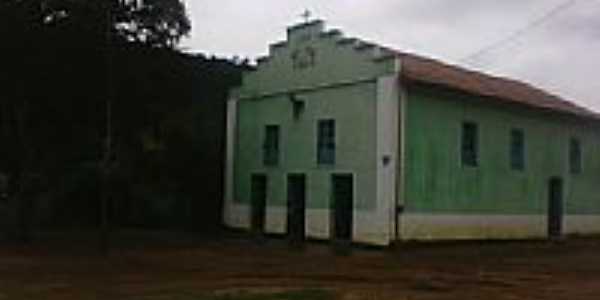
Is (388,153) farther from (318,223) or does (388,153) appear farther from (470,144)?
(470,144)

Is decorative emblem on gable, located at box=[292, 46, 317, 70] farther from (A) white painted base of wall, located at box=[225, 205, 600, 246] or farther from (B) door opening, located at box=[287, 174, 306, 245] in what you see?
(A) white painted base of wall, located at box=[225, 205, 600, 246]

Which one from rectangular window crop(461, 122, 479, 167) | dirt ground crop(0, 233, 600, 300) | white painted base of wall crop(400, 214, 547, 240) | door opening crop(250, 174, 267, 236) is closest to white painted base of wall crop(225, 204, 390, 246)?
door opening crop(250, 174, 267, 236)

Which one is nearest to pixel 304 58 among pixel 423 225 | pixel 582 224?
pixel 423 225

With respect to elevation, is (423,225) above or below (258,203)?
below

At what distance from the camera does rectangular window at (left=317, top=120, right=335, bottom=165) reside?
3186cm

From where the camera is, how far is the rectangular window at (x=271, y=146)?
1362 inches

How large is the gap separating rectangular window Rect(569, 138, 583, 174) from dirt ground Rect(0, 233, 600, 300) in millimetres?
4986

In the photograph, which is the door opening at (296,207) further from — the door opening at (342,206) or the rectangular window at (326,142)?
the door opening at (342,206)

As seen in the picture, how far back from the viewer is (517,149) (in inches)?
1367

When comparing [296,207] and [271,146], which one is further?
[271,146]

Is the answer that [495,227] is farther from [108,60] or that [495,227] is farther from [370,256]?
[108,60]

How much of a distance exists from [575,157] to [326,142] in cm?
1109

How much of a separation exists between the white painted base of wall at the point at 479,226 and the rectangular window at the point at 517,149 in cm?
174

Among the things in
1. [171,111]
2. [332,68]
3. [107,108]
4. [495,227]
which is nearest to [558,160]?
[495,227]
